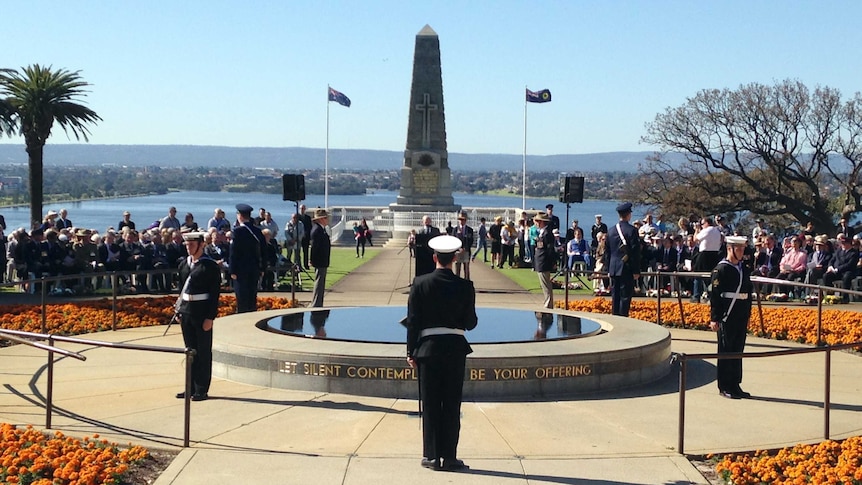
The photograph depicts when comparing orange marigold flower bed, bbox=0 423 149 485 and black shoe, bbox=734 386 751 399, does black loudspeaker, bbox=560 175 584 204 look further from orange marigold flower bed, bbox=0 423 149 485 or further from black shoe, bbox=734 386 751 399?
orange marigold flower bed, bbox=0 423 149 485

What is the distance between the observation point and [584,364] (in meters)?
12.1

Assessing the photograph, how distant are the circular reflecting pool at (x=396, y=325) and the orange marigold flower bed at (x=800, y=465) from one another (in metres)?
4.22

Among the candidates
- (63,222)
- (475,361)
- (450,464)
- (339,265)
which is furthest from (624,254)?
(339,265)

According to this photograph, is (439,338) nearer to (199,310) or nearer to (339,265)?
(199,310)

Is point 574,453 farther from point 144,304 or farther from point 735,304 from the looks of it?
point 144,304

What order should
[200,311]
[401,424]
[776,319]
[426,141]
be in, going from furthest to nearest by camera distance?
[426,141], [776,319], [200,311], [401,424]

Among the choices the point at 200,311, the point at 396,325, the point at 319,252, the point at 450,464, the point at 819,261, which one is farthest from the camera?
the point at 819,261

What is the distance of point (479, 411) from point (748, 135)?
133ft

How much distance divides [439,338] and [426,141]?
4356 centimetres

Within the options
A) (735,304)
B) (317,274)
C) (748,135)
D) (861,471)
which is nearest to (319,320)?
(317,274)

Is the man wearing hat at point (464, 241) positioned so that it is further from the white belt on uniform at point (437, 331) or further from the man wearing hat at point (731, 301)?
the white belt on uniform at point (437, 331)

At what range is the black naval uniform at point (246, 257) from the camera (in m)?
15.4

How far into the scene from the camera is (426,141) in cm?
5206

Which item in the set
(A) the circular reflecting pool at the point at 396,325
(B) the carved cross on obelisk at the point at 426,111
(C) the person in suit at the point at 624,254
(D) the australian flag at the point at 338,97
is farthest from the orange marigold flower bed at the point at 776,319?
(D) the australian flag at the point at 338,97
